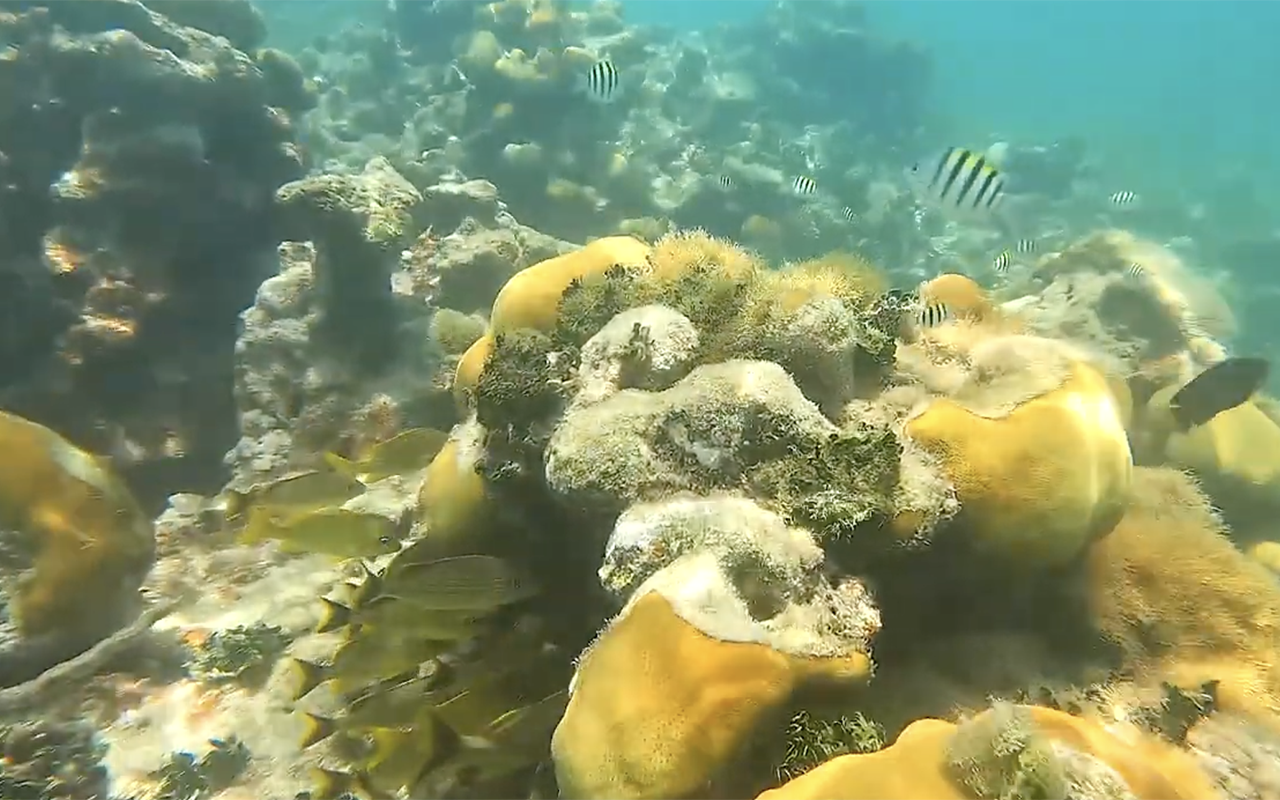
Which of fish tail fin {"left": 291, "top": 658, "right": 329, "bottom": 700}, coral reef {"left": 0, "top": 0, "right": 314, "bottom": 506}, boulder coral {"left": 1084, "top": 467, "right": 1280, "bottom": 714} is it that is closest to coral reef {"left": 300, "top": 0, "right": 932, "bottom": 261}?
coral reef {"left": 0, "top": 0, "right": 314, "bottom": 506}

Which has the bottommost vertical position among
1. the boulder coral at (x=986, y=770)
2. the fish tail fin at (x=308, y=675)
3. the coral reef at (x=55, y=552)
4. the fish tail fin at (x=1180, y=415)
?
the coral reef at (x=55, y=552)

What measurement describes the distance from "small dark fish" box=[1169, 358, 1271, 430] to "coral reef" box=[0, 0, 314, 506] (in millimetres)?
7632

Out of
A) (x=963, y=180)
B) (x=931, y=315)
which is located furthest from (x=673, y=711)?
(x=963, y=180)

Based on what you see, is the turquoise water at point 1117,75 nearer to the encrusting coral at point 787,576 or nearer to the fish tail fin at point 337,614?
the encrusting coral at point 787,576

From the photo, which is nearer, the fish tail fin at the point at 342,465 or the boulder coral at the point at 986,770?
the boulder coral at the point at 986,770

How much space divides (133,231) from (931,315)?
7.57 meters

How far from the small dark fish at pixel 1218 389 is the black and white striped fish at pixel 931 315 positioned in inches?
78.6

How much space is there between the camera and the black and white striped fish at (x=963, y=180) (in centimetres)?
602

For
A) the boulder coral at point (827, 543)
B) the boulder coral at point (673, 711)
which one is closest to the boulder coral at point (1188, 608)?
the boulder coral at point (827, 543)

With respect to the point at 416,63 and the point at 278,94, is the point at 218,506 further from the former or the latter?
the point at 416,63

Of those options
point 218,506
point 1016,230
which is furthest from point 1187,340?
point 1016,230

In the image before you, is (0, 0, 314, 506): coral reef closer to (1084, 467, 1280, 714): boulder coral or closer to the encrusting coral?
the encrusting coral

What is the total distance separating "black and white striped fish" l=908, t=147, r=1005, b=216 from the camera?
6.02 metres

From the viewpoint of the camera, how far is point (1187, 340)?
7.59m
